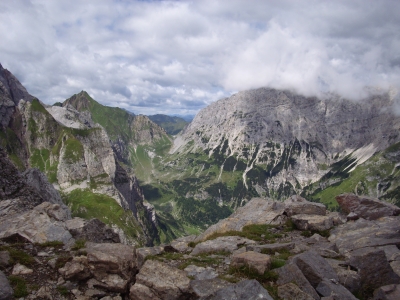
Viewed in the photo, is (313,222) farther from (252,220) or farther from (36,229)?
(36,229)

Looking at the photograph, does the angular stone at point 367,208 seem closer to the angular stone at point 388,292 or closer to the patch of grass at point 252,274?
the angular stone at point 388,292

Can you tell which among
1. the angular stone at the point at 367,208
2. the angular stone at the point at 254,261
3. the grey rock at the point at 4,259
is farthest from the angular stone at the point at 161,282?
the angular stone at the point at 367,208

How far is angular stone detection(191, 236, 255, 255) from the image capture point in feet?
73.5

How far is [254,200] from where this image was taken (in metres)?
46.2

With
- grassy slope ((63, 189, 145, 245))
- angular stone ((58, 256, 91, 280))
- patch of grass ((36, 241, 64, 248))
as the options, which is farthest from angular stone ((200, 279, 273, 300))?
grassy slope ((63, 189, 145, 245))

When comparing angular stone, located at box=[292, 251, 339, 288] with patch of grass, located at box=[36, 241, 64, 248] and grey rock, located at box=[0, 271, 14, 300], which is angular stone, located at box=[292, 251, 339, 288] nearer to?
grey rock, located at box=[0, 271, 14, 300]

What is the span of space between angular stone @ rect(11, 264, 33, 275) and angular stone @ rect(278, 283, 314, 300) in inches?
492

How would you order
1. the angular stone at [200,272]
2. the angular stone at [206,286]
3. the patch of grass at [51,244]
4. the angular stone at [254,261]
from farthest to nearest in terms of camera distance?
the patch of grass at [51,244] → the angular stone at [200,272] → the angular stone at [254,261] → the angular stone at [206,286]

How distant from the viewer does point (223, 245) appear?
2330 cm

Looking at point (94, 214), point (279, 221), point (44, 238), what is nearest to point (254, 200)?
point (279, 221)

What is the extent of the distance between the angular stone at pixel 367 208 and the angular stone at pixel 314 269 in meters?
21.6

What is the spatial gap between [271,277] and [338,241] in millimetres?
13216

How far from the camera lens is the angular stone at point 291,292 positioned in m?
12.2

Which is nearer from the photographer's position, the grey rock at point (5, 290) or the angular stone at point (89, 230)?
the grey rock at point (5, 290)
